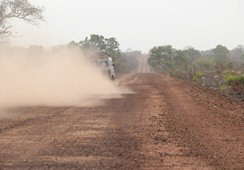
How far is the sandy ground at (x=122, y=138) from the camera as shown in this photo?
8.69m

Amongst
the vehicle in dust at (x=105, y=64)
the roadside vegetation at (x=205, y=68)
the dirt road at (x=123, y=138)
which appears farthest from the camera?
the vehicle in dust at (x=105, y=64)

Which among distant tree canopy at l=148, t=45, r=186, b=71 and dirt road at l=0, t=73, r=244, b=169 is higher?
distant tree canopy at l=148, t=45, r=186, b=71

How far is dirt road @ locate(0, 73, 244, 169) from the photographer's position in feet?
28.5

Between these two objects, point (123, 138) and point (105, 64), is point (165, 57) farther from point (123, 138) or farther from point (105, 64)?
point (123, 138)

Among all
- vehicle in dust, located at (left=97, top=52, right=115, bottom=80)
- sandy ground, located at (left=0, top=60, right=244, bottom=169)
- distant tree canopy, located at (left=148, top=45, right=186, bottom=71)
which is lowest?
sandy ground, located at (left=0, top=60, right=244, bottom=169)

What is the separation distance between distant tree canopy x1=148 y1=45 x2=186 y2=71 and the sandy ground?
72.3 meters

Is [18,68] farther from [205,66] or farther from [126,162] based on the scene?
[205,66]

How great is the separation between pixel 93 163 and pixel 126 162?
0.54m

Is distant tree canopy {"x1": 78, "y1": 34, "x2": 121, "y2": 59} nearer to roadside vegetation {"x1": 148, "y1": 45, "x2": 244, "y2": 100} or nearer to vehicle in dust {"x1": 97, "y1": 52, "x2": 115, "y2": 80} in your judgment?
roadside vegetation {"x1": 148, "y1": 45, "x2": 244, "y2": 100}

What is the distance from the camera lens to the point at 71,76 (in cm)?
3378

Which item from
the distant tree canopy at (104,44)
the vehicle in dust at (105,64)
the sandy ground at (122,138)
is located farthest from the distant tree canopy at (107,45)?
the sandy ground at (122,138)

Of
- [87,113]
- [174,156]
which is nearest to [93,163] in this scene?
[174,156]

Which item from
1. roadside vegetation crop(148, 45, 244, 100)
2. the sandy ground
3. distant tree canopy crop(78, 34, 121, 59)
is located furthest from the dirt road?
distant tree canopy crop(78, 34, 121, 59)

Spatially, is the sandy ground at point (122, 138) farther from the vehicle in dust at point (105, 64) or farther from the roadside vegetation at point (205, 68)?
the vehicle in dust at point (105, 64)
